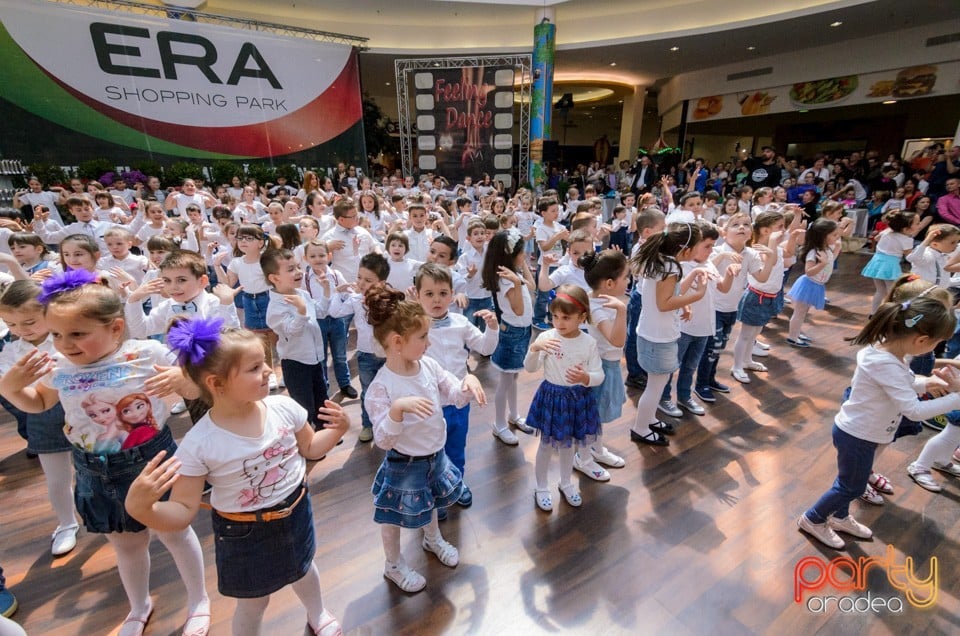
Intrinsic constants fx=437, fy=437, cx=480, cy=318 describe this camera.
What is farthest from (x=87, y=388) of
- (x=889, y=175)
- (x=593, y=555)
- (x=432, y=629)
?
(x=889, y=175)

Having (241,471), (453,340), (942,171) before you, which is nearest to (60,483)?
(241,471)

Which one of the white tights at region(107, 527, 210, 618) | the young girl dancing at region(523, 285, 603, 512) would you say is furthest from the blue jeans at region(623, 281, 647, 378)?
the white tights at region(107, 527, 210, 618)

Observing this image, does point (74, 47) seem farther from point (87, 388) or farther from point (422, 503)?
point (422, 503)

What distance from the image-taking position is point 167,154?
406 inches

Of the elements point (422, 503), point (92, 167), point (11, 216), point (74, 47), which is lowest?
point (422, 503)

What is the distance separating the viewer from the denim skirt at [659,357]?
2.63m

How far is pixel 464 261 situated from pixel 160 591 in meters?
2.77

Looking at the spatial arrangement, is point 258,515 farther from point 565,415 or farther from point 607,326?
point 607,326

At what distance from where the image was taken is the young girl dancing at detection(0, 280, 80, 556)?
1693 mm

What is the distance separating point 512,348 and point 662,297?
931 mm

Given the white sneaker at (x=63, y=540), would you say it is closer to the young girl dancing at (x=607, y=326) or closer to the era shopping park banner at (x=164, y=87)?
the young girl dancing at (x=607, y=326)

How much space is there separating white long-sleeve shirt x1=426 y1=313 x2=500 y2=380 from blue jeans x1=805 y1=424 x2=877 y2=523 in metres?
1.65

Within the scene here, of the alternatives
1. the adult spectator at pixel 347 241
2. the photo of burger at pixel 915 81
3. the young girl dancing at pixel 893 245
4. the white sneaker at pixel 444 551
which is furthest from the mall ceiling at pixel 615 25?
the white sneaker at pixel 444 551

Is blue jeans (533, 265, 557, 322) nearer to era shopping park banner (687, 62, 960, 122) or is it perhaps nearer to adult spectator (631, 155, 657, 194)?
adult spectator (631, 155, 657, 194)
